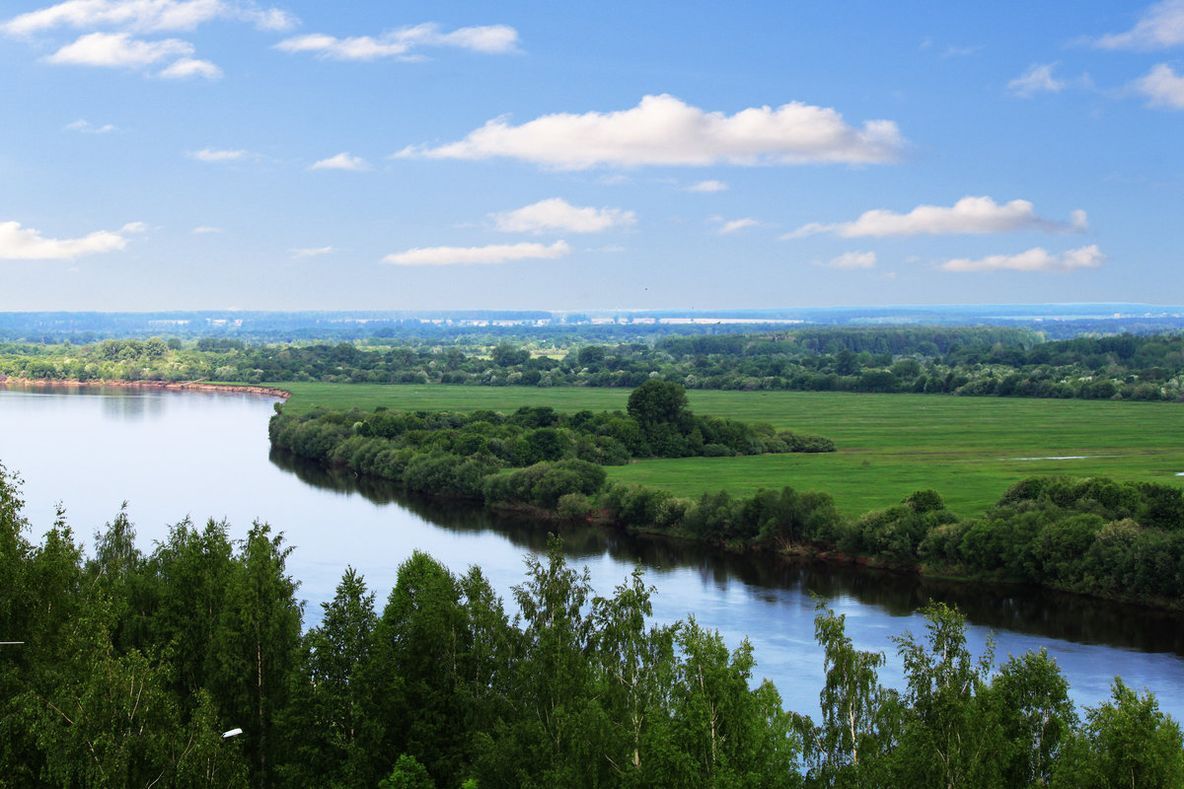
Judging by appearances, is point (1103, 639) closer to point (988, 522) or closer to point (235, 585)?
point (988, 522)

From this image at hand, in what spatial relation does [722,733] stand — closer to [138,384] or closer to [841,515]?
[841,515]

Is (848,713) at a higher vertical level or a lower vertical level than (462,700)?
higher

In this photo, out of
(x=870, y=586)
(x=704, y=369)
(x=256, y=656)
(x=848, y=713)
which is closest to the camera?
(x=848, y=713)

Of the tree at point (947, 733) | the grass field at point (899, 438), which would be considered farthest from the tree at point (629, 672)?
the grass field at point (899, 438)

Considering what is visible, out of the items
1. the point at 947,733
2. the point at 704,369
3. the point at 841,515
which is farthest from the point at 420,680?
the point at 704,369

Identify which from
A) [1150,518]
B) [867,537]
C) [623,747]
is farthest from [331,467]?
[623,747]

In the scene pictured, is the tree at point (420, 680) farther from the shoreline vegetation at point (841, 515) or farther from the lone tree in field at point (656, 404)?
the lone tree in field at point (656, 404)
